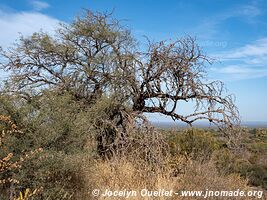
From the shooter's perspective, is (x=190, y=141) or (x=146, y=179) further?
(x=190, y=141)

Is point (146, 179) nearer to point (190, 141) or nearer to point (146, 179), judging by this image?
point (146, 179)

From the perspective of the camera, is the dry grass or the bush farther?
the bush

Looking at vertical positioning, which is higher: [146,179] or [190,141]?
[190,141]

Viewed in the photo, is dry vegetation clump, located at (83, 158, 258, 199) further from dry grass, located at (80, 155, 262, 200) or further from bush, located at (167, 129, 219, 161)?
bush, located at (167, 129, 219, 161)

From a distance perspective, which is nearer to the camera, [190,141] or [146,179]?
[146,179]

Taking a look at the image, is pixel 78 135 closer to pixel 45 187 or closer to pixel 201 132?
pixel 45 187

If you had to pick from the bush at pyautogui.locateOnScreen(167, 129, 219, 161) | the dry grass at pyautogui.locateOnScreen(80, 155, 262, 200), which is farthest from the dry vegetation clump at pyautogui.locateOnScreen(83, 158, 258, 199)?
the bush at pyautogui.locateOnScreen(167, 129, 219, 161)

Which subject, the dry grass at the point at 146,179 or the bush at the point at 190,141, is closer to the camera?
the dry grass at the point at 146,179

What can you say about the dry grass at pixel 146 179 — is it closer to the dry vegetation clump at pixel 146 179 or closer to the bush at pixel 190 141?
the dry vegetation clump at pixel 146 179

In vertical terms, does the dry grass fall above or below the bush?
below

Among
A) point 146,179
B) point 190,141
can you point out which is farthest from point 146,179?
point 190,141

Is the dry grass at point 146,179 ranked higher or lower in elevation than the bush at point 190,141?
lower

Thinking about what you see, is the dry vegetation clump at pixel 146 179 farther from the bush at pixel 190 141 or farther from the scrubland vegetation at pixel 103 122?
the bush at pixel 190 141

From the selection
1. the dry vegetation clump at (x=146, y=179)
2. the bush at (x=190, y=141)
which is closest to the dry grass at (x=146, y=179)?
the dry vegetation clump at (x=146, y=179)
